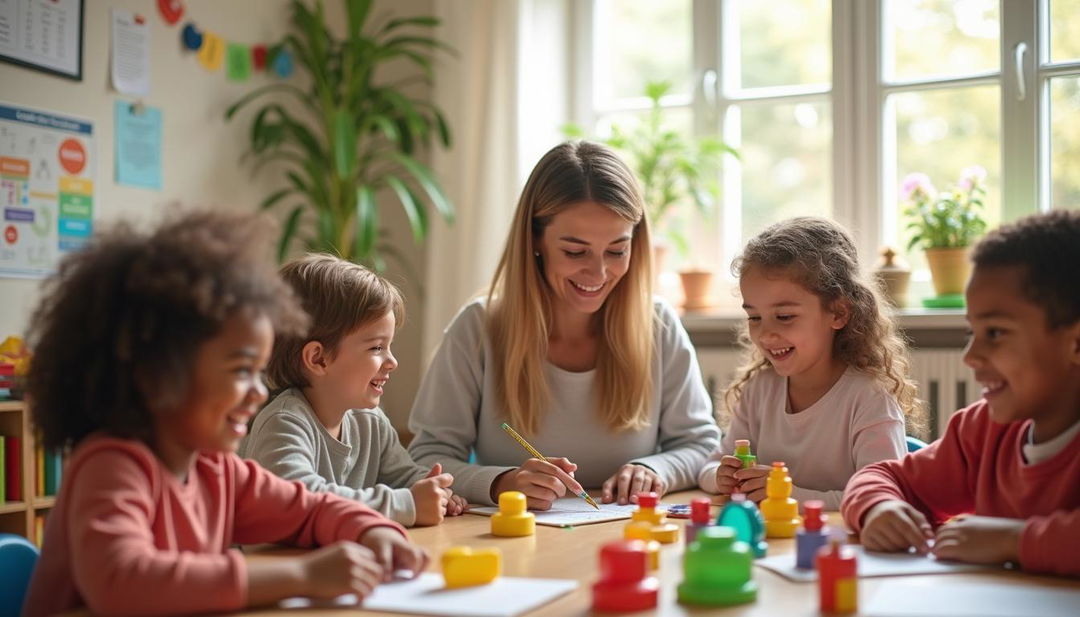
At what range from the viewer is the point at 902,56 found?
12.0 feet

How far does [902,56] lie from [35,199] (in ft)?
9.22

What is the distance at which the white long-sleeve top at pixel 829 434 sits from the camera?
1.87 metres

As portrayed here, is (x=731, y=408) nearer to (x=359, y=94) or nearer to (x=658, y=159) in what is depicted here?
(x=658, y=159)

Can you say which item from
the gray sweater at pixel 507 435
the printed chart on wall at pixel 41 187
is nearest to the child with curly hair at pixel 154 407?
the gray sweater at pixel 507 435

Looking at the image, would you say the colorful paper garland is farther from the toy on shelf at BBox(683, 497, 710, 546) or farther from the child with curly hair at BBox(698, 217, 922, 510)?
the toy on shelf at BBox(683, 497, 710, 546)

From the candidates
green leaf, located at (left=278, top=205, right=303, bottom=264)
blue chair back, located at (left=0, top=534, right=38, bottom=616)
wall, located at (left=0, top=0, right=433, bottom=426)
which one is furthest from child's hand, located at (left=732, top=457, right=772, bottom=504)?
green leaf, located at (left=278, top=205, right=303, bottom=264)

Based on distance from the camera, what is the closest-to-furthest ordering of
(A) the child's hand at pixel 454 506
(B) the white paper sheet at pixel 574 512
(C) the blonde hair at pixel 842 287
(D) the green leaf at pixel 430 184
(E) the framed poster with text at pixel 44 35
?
(B) the white paper sheet at pixel 574 512 → (A) the child's hand at pixel 454 506 → (C) the blonde hair at pixel 842 287 → (E) the framed poster with text at pixel 44 35 → (D) the green leaf at pixel 430 184

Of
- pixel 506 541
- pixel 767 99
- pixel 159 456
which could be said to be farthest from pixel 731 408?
pixel 767 99

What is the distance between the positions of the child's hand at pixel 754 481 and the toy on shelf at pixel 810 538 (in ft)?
1.55

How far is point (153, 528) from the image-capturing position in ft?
3.83

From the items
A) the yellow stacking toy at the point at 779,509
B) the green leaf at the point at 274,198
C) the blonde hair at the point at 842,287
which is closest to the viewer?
the yellow stacking toy at the point at 779,509

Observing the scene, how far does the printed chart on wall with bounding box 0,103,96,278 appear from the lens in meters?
3.05

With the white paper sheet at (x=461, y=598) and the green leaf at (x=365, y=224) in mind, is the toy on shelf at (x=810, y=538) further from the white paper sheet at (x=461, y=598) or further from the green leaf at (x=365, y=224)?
the green leaf at (x=365, y=224)

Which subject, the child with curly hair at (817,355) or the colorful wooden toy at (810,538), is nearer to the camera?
the colorful wooden toy at (810,538)
